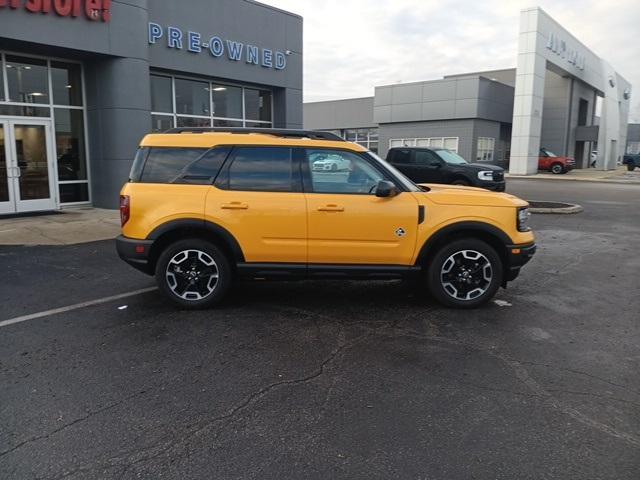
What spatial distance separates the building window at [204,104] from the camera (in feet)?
50.3

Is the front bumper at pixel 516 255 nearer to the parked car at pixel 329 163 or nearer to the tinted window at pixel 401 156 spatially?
the parked car at pixel 329 163

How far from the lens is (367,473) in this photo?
284 centimetres

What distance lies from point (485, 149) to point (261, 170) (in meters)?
38.0

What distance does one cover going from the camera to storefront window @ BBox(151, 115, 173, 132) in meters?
15.2

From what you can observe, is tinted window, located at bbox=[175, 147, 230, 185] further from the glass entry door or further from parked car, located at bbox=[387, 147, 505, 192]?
parked car, located at bbox=[387, 147, 505, 192]

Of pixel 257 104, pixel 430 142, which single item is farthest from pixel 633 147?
pixel 257 104

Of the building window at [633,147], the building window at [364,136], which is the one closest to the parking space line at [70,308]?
the building window at [364,136]

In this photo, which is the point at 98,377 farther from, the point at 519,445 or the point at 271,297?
the point at 519,445

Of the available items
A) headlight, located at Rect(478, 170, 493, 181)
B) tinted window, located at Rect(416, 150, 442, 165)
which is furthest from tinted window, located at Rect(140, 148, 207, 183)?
tinted window, located at Rect(416, 150, 442, 165)

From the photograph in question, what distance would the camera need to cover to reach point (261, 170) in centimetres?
569

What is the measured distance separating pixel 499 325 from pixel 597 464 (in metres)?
2.39

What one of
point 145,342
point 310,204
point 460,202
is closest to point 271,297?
point 310,204

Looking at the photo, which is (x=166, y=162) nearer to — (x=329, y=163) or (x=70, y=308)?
(x=329, y=163)

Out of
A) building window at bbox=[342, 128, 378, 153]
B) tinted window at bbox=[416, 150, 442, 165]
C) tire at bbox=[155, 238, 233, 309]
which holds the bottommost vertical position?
tire at bbox=[155, 238, 233, 309]
